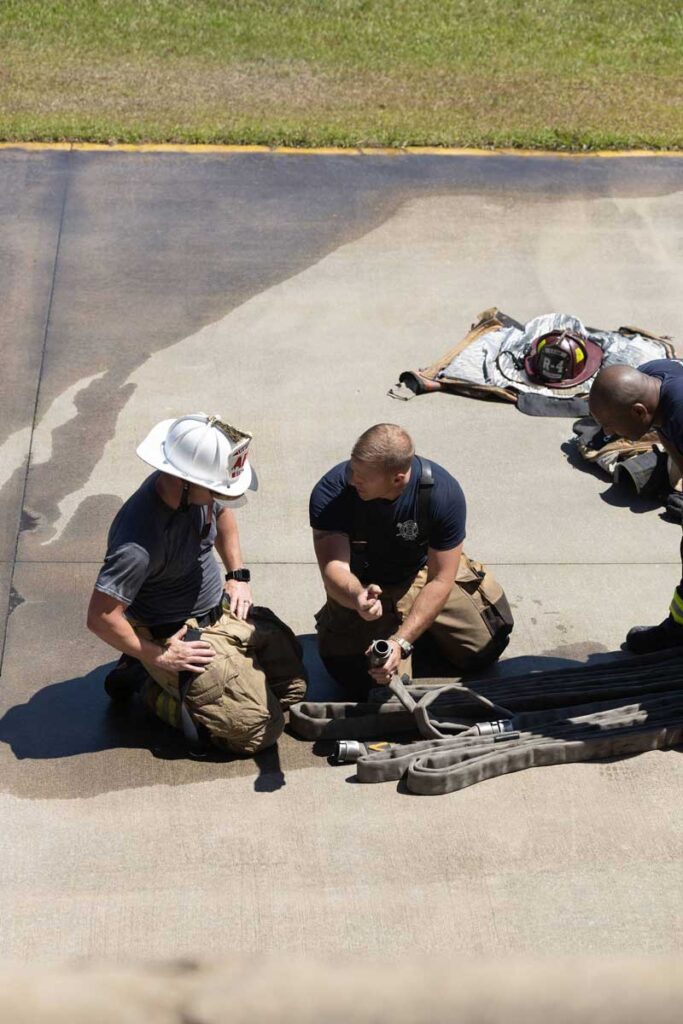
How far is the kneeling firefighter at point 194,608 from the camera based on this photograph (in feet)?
14.1

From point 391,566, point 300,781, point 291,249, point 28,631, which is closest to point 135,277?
point 291,249

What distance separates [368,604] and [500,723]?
72 centimetres

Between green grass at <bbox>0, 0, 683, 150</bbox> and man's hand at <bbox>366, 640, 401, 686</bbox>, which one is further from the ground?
man's hand at <bbox>366, 640, 401, 686</bbox>

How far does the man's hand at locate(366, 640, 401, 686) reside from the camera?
4.57m

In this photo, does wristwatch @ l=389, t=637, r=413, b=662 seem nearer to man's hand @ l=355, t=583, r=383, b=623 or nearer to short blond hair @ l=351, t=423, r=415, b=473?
man's hand @ l=355, t=583, r=383, b=623

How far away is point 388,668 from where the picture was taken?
457 cm

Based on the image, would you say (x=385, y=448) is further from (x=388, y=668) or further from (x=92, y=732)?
(x=92, y=732)

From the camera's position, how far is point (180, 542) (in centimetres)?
447

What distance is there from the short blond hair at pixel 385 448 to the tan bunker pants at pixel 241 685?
0.87 m

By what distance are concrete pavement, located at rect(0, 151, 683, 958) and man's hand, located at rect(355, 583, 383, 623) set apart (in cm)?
64

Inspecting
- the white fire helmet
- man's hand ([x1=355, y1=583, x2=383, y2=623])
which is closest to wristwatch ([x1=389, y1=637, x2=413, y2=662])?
man's hand ([x1=355, y1=583, x2=383, y2=623])

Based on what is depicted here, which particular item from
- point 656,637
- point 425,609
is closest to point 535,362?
point 656,637

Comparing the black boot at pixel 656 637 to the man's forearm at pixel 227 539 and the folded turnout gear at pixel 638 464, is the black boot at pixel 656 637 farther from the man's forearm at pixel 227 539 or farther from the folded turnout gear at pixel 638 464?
the man's forearm at pixel 227 539

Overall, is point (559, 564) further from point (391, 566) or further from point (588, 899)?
point (588, 899)
